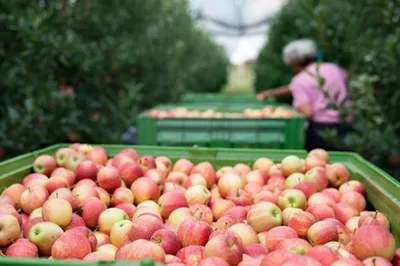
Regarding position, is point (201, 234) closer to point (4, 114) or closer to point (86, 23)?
point (4, 114)

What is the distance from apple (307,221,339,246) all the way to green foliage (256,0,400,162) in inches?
82.6

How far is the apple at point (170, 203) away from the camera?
7.66 ft

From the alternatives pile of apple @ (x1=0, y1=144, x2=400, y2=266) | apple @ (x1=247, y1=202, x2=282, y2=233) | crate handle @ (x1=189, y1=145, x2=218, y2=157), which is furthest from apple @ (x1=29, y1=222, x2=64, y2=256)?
crate handle @ (x1=189, y1=145, x2=218, y2=157)

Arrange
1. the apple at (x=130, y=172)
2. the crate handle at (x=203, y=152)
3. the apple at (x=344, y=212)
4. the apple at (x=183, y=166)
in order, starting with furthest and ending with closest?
the crate handle at (x=203, y=152) < the apple at (x=183, y=166) < the apple at (x=130, y=172) < the apple at (x=344, y=212)

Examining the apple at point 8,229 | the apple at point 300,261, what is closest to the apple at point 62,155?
the apple at point 8,229

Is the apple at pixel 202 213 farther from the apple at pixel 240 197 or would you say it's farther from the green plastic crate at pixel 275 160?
the green plastic crate at pixel 275 160

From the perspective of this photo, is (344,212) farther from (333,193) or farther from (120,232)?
(120,232)

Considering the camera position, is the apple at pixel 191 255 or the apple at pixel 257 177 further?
the apple at pixel 257 177

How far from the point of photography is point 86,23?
620 centimetres

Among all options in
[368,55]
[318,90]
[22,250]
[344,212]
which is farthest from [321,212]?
[318,90]

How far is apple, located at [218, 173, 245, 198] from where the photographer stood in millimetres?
2658

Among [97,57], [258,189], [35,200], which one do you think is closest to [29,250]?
[35,200]

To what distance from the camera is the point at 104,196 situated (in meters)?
2.49

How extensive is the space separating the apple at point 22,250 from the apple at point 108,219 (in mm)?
360
